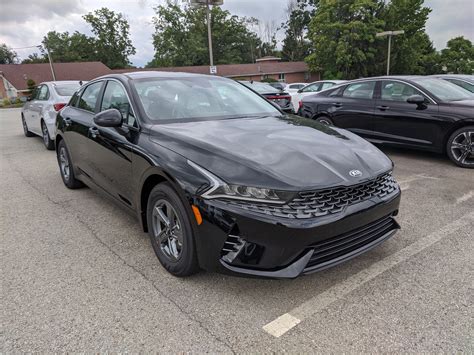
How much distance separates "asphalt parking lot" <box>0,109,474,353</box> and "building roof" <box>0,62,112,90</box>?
47755 millimetres

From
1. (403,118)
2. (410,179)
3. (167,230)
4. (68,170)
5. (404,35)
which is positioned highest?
(404,35)

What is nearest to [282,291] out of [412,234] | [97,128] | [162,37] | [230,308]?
[230,308]

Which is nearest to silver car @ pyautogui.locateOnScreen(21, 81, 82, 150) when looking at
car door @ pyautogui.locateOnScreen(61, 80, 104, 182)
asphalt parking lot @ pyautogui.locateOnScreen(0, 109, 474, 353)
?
car door @ pyautogui.locateOnScreen(61, 80, 104, 182)

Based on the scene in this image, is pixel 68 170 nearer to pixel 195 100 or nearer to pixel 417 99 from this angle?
pixel 195 100

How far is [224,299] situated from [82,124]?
115 inches

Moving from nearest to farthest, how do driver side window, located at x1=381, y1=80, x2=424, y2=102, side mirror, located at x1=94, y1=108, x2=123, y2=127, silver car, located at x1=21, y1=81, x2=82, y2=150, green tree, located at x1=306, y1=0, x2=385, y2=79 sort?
side mirror, located at x1=94, y1=108, x2=123, y2=127
driver side window, located at x1=381, y1=80, x2=424, y2=102
silver car, located at x1=21, y1=81, x2=82, y2=150
green tree, located at x1=306, y1=0, x2=385, y2=79

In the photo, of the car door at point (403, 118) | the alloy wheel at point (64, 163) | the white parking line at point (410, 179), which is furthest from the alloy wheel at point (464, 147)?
the alloy wheel at point (64, 163)

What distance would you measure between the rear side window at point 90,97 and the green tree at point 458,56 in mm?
47875

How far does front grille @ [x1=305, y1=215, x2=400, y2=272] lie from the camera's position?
7.75 ft

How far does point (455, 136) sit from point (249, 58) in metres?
69.4

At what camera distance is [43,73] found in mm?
Answer: 47156

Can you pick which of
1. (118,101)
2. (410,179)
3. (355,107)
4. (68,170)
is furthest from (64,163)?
(355,107)

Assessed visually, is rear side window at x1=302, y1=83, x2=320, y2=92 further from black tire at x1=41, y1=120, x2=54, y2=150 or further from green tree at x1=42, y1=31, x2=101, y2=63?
green tree at x1=42, y1=31, x2=101, y2=63

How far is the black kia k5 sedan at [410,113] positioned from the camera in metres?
5.85
